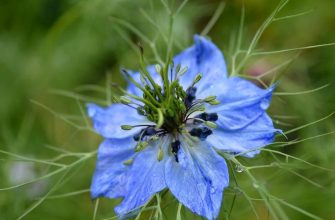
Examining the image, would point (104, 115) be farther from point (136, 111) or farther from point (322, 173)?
point (322, 173)

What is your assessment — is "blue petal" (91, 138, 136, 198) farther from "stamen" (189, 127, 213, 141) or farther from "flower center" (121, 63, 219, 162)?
"stamen" (189, 127, 213, 141)

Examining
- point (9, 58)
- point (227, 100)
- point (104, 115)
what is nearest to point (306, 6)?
point (227, 100)

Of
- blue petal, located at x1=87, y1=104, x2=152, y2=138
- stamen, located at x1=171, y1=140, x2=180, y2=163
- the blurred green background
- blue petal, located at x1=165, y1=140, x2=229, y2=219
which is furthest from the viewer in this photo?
the blurred green background

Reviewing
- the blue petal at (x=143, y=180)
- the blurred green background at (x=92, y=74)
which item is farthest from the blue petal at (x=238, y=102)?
the blurred green background at (x=92, y=74)

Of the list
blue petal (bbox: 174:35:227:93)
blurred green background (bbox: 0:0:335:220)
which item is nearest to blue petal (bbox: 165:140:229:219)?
blue petal (bbox: 174:35:227:93)

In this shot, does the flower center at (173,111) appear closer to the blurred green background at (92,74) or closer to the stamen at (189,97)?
the stamen at (189,97)

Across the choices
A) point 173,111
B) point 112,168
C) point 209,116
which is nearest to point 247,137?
point 209,116

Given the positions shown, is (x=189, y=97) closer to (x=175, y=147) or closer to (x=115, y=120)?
(x=175, y=147)
